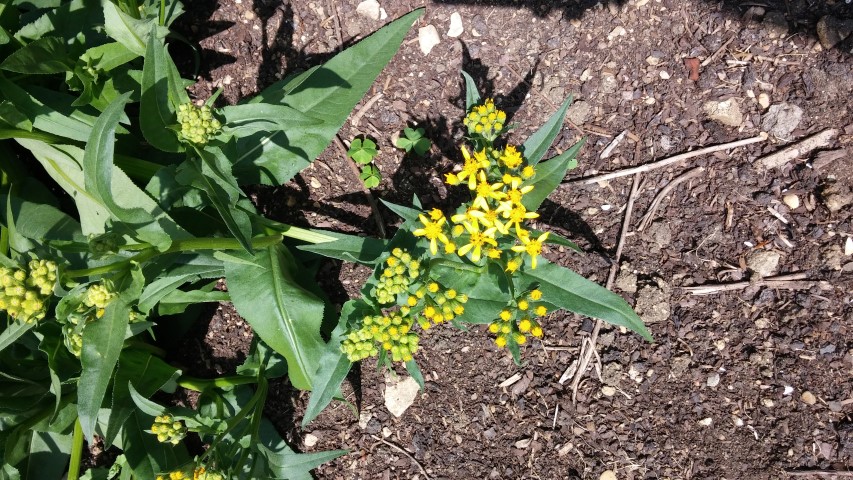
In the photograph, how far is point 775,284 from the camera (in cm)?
443

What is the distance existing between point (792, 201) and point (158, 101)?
431 cm

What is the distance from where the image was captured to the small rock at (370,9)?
15.5 ft

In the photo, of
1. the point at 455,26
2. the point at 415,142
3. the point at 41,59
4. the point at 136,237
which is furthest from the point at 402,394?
the point at 41,59

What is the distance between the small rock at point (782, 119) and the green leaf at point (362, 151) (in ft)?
9.56

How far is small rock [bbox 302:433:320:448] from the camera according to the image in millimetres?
4672

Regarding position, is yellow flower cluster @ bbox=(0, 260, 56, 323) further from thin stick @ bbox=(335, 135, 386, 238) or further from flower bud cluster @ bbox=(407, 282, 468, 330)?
thin stick @ bbox=(335, 135, 386, 238)

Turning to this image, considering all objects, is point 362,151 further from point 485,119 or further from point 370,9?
point 485,119

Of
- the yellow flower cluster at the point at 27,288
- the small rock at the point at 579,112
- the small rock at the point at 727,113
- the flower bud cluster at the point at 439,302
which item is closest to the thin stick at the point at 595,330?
the small rock at the point at 579,112

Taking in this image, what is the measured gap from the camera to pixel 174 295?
376cm

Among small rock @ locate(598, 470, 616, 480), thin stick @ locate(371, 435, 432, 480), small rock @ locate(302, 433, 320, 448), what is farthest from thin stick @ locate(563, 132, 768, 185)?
small rock @ locate(302, 433, 320, 448)

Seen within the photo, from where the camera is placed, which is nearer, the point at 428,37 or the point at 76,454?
the point at 76,454

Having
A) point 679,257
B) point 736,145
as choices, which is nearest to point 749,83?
point 736,145

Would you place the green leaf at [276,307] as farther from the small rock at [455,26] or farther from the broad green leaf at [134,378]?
the small rock at [455,26]

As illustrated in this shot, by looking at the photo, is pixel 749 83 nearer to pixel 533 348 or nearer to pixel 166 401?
pixel 533 348
